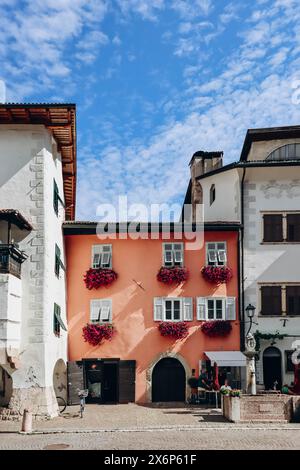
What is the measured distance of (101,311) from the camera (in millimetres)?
29984

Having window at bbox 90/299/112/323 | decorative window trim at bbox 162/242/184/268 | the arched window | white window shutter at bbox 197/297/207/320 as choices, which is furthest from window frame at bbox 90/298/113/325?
the arched window

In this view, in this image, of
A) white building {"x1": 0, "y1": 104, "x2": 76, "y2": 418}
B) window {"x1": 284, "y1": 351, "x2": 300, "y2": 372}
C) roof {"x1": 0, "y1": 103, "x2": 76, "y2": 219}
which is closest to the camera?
white building {"x1": 0, "y1": 104, "x2": 76, "y2": 418}

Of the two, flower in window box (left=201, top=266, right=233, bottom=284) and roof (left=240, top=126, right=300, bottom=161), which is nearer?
flower in window box (left=201, top=266, right=233, bottom=284)

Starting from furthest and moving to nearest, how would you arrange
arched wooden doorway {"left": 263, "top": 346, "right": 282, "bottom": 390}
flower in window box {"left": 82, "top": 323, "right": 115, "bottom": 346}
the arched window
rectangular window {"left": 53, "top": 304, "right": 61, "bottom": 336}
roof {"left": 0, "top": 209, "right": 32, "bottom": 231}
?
1. the arched window
2. flower in window box {"left": 82, "top": 323, "right": 115, "bottom": 346}
3. arched wooden doorway {"left": 263, "top": 346, "right": 282, "bottom": 390}
4. rectangular window {"left": 53, "top": 304, "right": 61, "bottom": 336}
5. roof {"left": 0, "top": 209, "right": 32, "bottom": 231}

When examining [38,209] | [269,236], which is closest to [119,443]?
[38,209]

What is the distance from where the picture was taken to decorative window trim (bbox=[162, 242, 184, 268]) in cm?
3055

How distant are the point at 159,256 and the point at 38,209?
792 cm

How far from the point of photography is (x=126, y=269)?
3052 centimetres

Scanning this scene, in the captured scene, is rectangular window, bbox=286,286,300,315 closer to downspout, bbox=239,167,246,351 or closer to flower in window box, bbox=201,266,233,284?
downspout, bbox=239,167,246,351

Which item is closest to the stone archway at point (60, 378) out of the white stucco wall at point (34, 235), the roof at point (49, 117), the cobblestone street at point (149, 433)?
the white stucco wall at point (34, 235)

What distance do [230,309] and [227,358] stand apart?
8.43ft

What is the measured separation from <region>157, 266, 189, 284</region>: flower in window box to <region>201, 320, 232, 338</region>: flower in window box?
2.52m

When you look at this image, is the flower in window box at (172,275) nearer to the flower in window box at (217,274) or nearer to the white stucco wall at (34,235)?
the flower in window box at (217,274)
